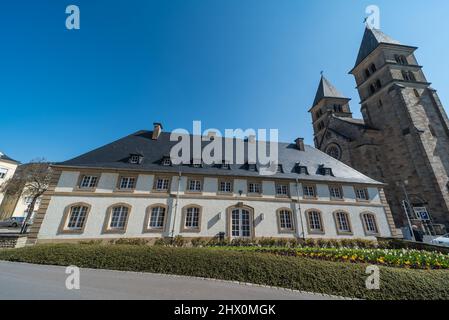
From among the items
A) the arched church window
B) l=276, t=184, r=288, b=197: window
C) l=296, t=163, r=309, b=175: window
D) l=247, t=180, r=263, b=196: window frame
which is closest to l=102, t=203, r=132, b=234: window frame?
l=247, t=180, r=263, b=196: window frame

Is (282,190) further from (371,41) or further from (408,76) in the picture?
(371,41)

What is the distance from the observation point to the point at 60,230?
45.3ft

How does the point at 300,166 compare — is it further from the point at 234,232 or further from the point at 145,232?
the point at 145,232

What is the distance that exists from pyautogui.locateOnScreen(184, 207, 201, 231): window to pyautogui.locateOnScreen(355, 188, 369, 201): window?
56.5ft

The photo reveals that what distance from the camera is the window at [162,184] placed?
16.4m

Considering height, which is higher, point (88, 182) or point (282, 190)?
point (282, 190)

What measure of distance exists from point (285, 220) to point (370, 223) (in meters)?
9.42

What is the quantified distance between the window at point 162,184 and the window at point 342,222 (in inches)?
672

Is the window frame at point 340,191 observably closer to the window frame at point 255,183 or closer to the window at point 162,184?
the window frame at point 255,183

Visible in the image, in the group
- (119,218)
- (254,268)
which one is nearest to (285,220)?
(254,268)

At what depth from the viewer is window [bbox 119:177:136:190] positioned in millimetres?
15805

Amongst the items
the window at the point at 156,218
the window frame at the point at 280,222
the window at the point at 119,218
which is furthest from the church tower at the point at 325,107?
the window at the point at 119,218

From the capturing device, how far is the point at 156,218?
50.6 ft

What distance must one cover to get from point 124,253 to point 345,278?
10.3 meters
